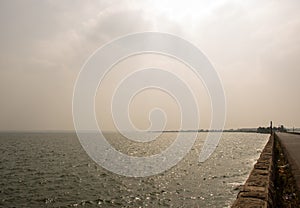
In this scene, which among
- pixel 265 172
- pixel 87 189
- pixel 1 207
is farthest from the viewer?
pixel 87 189

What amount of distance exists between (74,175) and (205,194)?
1289 centimetres

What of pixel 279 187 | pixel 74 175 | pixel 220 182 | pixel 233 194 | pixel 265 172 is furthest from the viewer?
pixel 74 175

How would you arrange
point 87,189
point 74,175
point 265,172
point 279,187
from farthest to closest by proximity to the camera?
1. point 74,175
2. point 87,189
3. point 279,187
4. point 265,172

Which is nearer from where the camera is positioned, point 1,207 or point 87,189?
point 1,207

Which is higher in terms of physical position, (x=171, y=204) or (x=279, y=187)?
(x=279, y=187)

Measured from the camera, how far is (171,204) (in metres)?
16.3

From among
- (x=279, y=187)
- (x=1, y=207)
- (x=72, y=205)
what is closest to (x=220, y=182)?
(x=72, y=205)

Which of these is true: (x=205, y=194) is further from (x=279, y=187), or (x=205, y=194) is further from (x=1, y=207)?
(x=1, y=207)

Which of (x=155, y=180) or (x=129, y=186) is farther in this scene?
(x=155, y=180)

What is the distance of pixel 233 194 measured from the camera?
59.9 ft

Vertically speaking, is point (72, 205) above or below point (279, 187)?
below

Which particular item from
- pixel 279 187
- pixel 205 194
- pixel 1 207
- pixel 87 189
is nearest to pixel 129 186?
pixel 87 189

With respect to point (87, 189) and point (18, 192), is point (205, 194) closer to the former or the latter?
point (87, 189)

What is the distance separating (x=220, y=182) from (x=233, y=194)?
4.79m
